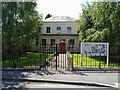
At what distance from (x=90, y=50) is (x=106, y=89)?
7.98 m

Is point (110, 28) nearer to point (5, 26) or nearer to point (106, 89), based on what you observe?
point (5, 26)

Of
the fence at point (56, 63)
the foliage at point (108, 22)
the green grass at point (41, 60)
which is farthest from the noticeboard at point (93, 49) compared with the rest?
the foliage at point (108, 22)

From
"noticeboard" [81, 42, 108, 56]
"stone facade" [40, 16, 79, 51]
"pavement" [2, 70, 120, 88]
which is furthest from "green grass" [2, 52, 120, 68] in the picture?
"stone facade" [40, 16, 79, 51]

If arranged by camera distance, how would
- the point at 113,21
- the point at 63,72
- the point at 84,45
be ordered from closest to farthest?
the point at 63,72 → the point at 84,45 → the point at 113,21

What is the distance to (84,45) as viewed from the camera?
63.1ft

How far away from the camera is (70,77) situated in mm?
14156

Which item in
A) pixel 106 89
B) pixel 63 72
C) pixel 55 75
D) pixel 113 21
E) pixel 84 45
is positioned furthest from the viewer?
pixel 113 21

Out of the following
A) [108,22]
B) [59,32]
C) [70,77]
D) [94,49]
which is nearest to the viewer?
[70,77]

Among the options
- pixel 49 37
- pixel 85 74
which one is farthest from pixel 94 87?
pixel 49 37

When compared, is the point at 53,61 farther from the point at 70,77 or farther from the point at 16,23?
the point at 70,77

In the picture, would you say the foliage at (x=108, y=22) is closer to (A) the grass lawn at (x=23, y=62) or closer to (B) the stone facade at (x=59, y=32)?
(A) the grass lawn at (x=23, y=62)

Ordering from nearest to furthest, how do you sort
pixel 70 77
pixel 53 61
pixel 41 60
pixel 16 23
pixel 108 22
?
pixel 70 77 < pixel 41 60 < pixel 53 61 < pixel 108 22 < pixel 16 23

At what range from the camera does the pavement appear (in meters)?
12.7

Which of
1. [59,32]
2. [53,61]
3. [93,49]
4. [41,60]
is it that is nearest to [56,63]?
[93,49]
